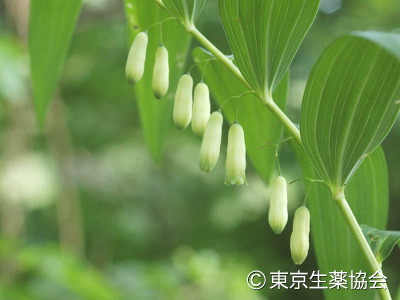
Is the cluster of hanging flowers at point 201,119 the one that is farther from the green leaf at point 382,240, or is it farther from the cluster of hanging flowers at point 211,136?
the green leaf at point 382,240

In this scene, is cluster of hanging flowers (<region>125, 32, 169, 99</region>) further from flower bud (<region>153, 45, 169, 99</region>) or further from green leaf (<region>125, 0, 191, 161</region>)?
green leaf (<region>125, 0, 191, 161</region>)

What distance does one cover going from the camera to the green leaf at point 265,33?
48 centimetres

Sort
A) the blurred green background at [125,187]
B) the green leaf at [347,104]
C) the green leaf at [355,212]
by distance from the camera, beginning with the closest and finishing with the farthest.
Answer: the green leaf at [347,104] < the green leaf at [355,212] < the blurred green background at [125,187]

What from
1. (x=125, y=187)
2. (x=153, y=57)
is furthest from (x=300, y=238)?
(x=125, y=187)

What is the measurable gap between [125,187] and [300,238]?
379 centimetres

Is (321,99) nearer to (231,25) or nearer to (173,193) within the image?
(231,25)

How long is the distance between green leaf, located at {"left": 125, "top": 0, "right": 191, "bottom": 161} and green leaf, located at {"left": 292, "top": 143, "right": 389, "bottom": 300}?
0.25 m

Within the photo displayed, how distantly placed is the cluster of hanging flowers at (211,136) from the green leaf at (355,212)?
0.12 m

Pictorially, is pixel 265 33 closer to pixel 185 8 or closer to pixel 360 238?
pixel 185 8

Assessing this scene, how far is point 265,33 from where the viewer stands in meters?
0.50

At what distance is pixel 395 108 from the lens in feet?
1.51

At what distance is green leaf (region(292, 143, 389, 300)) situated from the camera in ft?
2.11

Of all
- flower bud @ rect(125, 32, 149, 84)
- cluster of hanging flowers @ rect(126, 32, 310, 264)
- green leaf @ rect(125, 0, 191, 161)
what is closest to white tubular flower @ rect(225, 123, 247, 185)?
cluster of hanging flowers @ rect(126, 32, 310, 264)

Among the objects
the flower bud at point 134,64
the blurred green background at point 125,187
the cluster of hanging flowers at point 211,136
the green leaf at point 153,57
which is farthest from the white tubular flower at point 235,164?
the blurred green background at point 125,187
